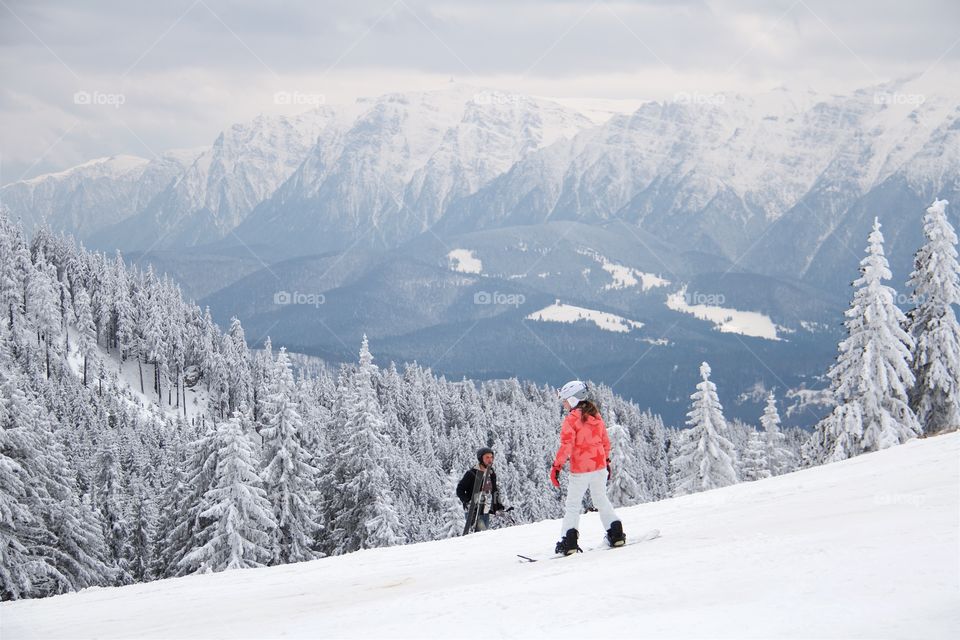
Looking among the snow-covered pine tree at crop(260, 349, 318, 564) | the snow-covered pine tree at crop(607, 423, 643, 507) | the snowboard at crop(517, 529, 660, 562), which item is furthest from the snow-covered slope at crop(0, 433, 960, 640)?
the snow-covered pine tree at crop(607, 423, 643, 507)

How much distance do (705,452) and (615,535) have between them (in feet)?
96.0

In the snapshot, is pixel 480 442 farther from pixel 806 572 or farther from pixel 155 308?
pixel 806 572

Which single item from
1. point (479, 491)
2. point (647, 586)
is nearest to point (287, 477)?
point (479, 491)

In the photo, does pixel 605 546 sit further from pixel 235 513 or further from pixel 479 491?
pixel 235 513

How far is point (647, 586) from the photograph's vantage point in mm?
9336

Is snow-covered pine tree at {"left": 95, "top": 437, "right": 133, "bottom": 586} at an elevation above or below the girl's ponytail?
below

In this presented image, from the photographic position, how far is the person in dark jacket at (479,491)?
16339 mm

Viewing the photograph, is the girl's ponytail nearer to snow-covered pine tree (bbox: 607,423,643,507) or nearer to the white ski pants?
the white ski pants

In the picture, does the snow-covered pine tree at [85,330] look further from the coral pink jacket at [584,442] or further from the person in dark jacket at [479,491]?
the coral pink jacket at [584,442]

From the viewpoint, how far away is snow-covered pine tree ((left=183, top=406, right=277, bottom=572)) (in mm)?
30844

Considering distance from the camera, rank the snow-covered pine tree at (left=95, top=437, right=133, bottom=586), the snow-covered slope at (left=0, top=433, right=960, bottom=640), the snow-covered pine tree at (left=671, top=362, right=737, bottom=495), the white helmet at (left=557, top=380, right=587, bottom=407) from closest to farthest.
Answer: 1. the snow-covered slope at (left=0, top=433, right=960, bottom=640)
2. the white helmet at (left=557, top=380, right=587, bottom=407)
3. the snow-covered pine tree at (left=671, top=362, right=737, bottom=495)
4. the snow-covered pine tree at (left=95, top=437, right=133, bottom=586)

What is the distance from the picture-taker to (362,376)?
39844 mm

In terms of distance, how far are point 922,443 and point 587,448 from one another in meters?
10.8

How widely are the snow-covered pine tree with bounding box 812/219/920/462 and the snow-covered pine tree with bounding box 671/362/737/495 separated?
1016cm
